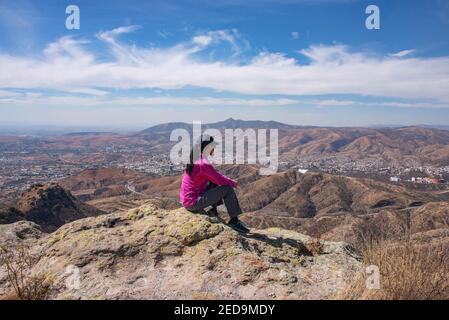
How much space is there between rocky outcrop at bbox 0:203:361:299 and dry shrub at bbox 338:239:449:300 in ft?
2.81

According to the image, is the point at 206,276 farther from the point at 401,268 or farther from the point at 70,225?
the point at 70,225

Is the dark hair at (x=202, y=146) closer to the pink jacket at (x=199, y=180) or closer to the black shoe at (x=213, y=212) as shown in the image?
the pink jacket at (x=199, y=180)

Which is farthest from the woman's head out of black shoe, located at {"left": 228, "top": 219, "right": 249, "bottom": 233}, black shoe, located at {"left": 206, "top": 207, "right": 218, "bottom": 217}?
black shoe, located at {"left": 228, "top": 219, "right": 249, "bottom": 233}

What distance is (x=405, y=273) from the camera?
5730 mm

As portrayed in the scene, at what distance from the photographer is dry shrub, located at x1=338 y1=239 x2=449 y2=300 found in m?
5.57

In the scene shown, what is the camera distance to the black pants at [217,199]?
920 centimetres

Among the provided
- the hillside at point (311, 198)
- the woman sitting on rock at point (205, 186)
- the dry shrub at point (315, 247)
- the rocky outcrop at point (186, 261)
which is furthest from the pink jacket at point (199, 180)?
the hillside at point (311, 198)

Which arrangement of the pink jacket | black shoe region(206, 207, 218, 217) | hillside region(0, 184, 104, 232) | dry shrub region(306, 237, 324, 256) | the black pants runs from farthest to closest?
hillside region(0, 184, 104, 232), black shoe region(206, 207, 218, 217), the black pants, the pink jacket, dry shrub region(306, 237, 324, 256)

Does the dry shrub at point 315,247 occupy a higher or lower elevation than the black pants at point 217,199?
lower

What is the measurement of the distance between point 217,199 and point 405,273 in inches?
188

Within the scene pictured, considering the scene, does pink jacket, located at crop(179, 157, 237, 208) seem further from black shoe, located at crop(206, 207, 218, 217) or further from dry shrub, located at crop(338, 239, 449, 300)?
dry shrub, located at crop(338, 239, 449, 300)
